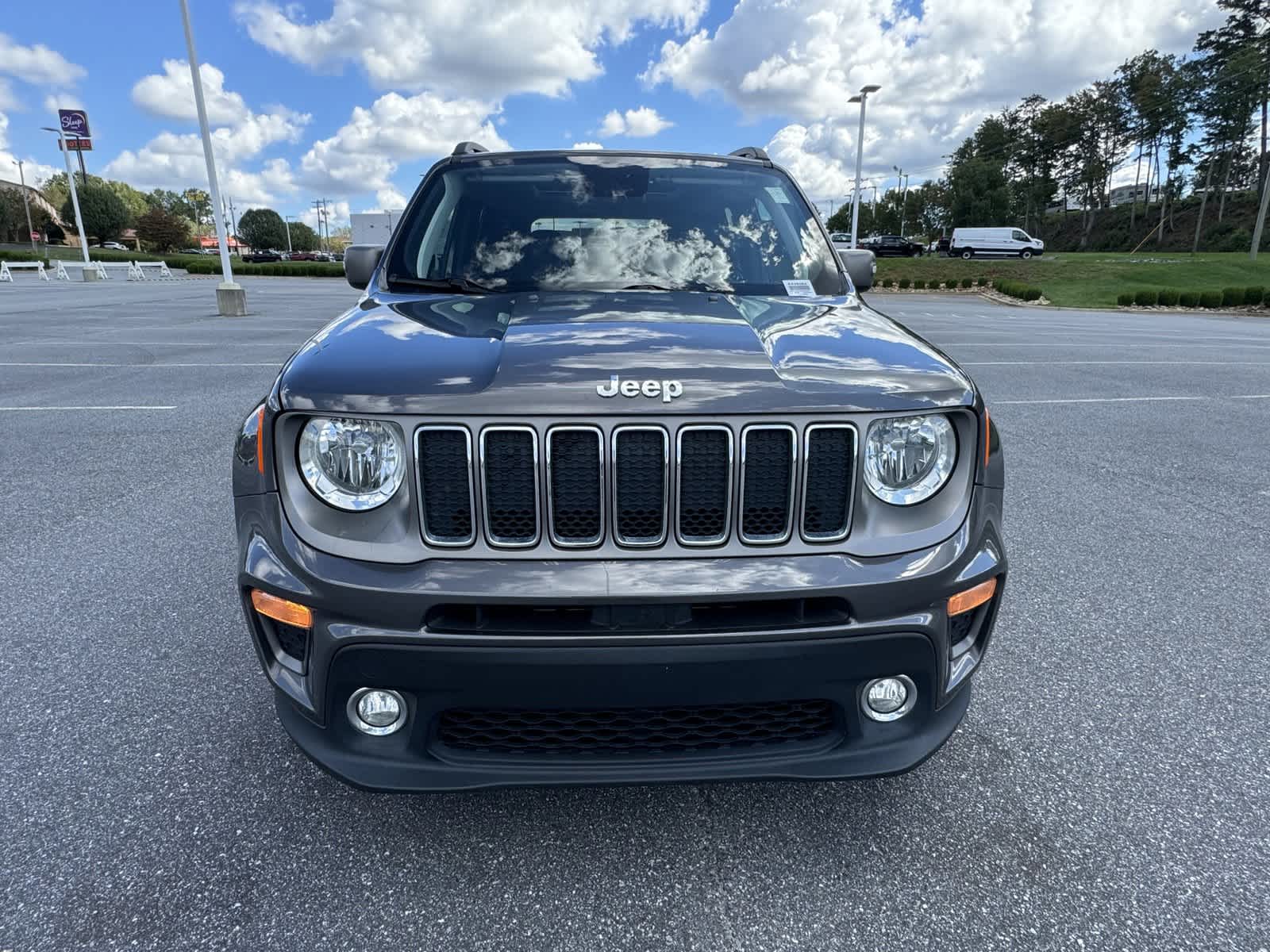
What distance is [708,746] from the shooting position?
1.80 m

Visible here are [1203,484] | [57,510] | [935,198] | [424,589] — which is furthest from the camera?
[935,198]

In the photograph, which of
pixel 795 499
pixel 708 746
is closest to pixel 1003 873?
pixel 708 746

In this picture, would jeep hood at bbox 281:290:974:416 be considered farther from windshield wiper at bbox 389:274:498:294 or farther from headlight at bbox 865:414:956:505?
windshield wiper at bbox 389:274:498:294

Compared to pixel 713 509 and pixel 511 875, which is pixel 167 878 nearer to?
pixel 511 875

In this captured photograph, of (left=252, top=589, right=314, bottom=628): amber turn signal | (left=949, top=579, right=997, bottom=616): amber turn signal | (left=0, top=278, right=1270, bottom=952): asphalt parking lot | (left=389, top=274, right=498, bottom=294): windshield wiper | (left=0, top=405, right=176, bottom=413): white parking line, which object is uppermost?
(left=389, top=274, right=498, bottom=294): windshield wiper

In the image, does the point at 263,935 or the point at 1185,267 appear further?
the point at 1185,267

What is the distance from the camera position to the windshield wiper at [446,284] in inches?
105

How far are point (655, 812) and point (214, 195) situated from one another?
17890 mm

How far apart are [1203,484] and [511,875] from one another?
206 inches

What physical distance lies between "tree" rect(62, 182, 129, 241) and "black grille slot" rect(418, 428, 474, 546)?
98348 millimetres

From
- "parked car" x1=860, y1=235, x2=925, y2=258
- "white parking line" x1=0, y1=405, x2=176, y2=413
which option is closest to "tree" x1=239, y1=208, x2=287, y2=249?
"parked car" x1=860, y1=235, x2=925, y2=258

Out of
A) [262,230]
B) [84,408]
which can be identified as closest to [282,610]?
[84,408]

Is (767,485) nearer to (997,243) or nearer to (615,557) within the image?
(615,557)

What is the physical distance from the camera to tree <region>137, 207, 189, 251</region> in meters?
80.6
